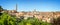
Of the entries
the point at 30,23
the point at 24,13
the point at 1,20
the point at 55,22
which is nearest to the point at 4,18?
the point at 1,20

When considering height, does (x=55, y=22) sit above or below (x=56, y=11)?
below

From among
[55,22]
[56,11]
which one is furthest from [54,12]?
[55,22]

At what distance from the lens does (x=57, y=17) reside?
272 centimetres

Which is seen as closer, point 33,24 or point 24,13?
point 33,24

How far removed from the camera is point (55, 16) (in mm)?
2770

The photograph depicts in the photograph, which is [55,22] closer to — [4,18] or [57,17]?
[57,17]

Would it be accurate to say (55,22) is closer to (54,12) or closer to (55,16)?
(55,16)

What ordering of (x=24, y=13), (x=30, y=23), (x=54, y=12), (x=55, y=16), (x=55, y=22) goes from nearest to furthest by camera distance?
(x=30, y=23)
(x=55, y=22)
(x=55, y=16)
(x=54, y=12)
(x=24, y=13)

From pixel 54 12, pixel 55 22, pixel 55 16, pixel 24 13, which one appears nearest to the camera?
pixel 55 22

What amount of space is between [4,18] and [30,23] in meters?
0.38

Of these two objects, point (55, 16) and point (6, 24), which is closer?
point (6, 24)

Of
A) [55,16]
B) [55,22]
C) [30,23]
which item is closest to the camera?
[30,23]

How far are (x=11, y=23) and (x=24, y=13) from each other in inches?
52.5

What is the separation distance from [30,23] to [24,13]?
4.50ft
